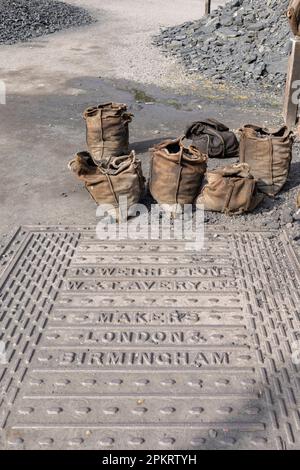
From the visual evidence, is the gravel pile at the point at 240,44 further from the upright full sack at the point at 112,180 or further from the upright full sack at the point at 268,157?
the upright full sack at the point at 112,180

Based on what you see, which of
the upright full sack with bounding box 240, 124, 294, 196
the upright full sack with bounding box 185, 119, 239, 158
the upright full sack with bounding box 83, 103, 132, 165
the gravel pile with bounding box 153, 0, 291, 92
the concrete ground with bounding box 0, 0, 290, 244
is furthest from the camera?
the gravel pile with bounding box 153, 0, 291, 92

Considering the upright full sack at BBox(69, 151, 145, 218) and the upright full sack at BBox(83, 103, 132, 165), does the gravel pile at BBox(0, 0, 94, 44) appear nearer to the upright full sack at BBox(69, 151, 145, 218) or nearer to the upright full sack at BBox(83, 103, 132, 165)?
the upright full sack at BBox(83, 103, 132, 165)

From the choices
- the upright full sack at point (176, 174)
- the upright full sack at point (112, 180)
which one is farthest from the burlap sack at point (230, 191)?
the upright full sack at point (112, 180)

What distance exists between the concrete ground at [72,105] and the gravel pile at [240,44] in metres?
0.59

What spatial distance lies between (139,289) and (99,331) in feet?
2.00

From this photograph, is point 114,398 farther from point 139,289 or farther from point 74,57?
point 74,57

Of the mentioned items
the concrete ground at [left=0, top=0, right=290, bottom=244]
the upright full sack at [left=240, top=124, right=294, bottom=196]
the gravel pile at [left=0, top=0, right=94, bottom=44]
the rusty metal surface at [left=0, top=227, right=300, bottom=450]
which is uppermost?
the upright full sack at [left=240, top=124, right=294, bottom=196]

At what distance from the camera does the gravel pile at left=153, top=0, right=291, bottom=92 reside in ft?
34.5

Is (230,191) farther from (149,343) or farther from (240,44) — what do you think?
(240,44)

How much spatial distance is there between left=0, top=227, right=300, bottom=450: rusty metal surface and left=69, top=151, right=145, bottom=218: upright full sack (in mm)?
551

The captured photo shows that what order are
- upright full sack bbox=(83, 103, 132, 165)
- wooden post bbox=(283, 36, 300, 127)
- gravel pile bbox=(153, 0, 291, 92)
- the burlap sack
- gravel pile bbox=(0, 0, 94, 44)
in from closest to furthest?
1. the burlap sack
2. upright full sack bbox=(83, 103, 132, 165)
3. wooden post bbox=(283, 36, 300, 127)
4. gravel pile bbox=(153, 0, 291, 92)
5. gravel pile bbox=(0, 0, 94, 44)

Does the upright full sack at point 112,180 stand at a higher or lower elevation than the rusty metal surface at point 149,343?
higher

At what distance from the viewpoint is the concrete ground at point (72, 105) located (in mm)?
5742

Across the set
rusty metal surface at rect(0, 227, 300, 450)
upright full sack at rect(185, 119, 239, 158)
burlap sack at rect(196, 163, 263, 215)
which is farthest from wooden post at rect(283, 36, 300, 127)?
rusty metal surface at rect(0, 227, 300, 450)
